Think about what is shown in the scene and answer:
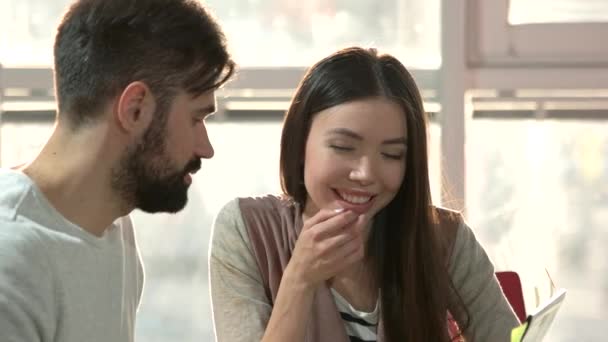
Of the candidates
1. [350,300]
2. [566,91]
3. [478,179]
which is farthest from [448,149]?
[350,300]

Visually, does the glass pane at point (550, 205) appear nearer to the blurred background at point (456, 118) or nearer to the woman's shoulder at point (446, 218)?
the blurred background at point (456, 118)

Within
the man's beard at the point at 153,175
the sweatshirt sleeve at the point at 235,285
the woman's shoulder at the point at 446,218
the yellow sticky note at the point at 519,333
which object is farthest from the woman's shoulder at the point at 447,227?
the man's beard at the point at 153,175

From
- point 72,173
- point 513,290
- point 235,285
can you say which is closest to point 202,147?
point 72,173

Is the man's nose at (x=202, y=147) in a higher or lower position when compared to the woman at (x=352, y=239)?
higher

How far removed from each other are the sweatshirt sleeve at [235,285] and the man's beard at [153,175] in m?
0.43

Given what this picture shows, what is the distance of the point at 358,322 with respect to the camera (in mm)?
2047

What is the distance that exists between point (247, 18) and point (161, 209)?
4.26 ft

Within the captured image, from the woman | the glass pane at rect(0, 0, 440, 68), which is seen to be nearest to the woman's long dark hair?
the woman

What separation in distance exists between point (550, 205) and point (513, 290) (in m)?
0.60

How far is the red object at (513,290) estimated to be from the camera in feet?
7.44

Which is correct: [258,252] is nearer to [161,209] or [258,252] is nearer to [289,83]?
[161,209]

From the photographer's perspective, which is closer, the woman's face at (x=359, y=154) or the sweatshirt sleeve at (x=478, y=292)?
the woman's face at (x=359, y=154)

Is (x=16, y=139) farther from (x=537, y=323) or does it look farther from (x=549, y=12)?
(x=537, y=323)

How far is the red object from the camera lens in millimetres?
2268
